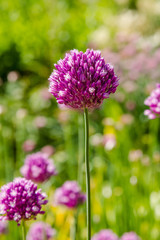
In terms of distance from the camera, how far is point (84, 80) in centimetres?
Result: 100

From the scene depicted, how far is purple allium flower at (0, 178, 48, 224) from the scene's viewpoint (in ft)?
3.38

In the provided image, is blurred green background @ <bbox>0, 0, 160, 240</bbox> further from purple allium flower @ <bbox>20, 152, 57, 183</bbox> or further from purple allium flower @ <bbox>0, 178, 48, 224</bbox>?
purple allium flower @ <bbox>0, 178, 48, 224</bbox>

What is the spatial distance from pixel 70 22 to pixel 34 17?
2.05 ft

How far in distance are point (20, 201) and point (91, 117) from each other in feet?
9.68

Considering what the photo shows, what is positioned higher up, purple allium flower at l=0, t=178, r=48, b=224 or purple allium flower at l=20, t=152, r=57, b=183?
purple allium flower at l=20, t=152, r=57, b=183

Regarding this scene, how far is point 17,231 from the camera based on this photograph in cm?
207

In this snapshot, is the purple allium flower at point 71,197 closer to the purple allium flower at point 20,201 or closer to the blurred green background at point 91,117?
the blurred green background at point 91,117

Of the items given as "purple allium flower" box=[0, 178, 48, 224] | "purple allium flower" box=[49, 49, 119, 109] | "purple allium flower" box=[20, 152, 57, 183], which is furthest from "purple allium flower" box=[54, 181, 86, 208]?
"purple allium flower" box=[49, 49, 119, 109]

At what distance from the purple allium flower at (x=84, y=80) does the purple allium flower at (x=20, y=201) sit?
0.90ft

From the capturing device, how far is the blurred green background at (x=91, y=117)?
2336 mm

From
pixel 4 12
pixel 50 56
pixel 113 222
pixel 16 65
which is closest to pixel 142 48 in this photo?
pixel 50 56

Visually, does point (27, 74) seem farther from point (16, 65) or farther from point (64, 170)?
point (64, 170)

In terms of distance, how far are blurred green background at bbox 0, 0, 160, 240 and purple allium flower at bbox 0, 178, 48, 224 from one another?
1054mm

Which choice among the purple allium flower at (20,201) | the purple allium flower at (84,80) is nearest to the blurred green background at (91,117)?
the purple allium flower at (20,201)
